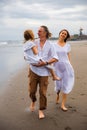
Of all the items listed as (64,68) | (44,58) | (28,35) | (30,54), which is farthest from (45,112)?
(28,35)

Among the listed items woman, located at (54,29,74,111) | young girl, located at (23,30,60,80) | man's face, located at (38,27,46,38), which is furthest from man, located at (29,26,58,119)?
woman, located at (54,29,74,111)

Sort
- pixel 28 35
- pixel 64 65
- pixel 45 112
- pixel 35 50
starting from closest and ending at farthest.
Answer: pixel 35 50 < pixel 28 35 < pixel 45 112 < pixel 64 65

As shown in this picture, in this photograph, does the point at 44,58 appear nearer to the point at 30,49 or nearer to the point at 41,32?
the point at 30,49

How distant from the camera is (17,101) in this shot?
730cm

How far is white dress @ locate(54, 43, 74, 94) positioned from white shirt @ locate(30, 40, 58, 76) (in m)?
0.59

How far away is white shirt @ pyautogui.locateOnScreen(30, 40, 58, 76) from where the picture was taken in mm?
5945

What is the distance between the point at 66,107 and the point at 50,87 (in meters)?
2.17

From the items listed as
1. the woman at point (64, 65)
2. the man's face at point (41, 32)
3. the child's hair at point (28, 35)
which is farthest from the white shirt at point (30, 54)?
the woman at point (64, 65)

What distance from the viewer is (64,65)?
668 cm

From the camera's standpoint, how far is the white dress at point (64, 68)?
659cm

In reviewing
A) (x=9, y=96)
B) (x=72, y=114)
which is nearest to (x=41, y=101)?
(x=72, y=114)

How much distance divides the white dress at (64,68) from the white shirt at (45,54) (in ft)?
1.94

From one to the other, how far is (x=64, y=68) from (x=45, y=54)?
0.91m

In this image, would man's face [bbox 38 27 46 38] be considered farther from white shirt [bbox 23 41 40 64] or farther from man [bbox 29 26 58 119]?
white shirt [bbox 23 41 40 64]
